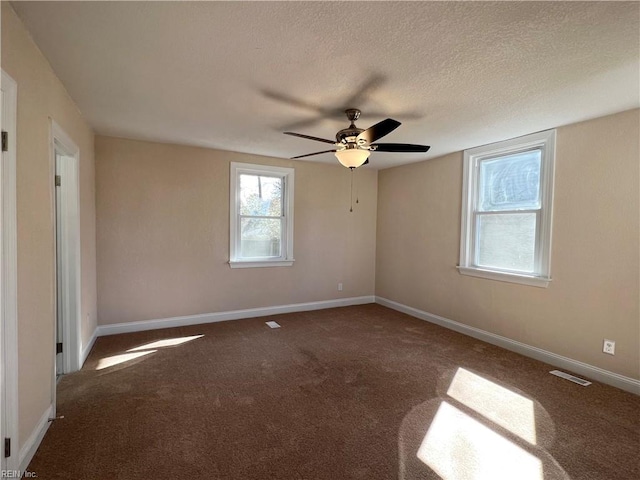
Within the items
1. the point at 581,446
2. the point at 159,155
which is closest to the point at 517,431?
the point at 581,446

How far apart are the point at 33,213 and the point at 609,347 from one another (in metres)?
4.59

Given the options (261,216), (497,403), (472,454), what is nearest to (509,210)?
(497,403)

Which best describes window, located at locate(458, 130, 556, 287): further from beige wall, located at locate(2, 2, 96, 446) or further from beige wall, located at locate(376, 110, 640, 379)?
beige wall, located at locate(2, 2, 96, 446)

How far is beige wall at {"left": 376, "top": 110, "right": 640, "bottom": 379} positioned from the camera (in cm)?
285

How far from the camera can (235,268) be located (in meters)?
4.76

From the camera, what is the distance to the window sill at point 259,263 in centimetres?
473

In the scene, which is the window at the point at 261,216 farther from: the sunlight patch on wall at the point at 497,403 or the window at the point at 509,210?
the sunlight patch on wall at the point at 497,403

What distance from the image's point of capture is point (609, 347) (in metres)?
2.96

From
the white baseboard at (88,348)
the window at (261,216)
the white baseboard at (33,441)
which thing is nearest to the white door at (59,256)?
the white baseboard at (88,348)

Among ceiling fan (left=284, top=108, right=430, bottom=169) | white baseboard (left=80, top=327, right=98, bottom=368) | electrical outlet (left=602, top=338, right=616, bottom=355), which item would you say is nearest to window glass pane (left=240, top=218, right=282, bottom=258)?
white baseboard (left=80, top=327, right=98, bottom=368)

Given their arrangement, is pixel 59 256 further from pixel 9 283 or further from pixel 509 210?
pixel 509 210

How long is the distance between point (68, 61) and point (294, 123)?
6.01 ft

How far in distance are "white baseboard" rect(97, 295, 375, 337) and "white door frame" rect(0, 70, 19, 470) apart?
254 centimetres

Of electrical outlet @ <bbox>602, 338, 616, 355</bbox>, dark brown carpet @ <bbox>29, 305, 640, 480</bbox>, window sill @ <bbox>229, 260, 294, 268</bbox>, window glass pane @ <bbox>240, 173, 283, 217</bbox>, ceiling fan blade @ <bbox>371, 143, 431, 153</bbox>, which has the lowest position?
dark brown carpet @ <bbox>29, 305, 640, 480</bbox>
